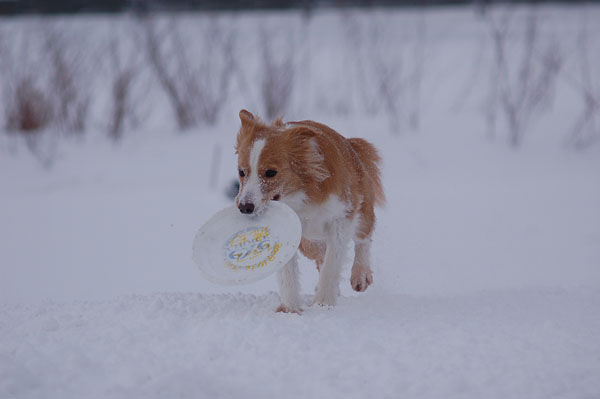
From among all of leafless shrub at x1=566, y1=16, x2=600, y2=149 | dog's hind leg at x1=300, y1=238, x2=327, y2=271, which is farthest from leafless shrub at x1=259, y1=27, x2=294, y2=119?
dog's hind leg at x1=300, y1=238, x2=327, y2=271

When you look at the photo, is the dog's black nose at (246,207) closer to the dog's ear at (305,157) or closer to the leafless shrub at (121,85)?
the dog's ear at (305,157)

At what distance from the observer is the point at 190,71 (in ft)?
38.3

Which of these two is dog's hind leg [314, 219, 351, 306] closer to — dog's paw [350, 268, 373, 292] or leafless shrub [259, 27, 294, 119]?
dog's paw [350, 268, 373, 292]

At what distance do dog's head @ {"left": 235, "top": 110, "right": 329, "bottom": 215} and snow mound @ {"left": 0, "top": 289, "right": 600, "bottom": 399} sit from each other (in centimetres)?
73

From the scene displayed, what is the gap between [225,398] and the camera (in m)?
2.65

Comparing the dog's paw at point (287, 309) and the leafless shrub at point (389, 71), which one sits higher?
the leafless shrub at point (389, 71)

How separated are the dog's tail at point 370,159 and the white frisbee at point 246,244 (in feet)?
4.02

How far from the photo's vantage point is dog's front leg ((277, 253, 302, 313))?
12.8 feet

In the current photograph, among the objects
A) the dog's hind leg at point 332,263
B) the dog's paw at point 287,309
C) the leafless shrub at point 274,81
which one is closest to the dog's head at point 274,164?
the dog's hind leg at point 332,263

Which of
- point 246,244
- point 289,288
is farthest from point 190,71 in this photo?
point 289,288

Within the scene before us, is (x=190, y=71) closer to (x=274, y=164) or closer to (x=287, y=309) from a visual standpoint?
(x=274, y=164)

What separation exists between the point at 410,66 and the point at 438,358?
32.3ft

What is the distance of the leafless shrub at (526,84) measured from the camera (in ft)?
34.1

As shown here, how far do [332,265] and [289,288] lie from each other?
35 centimetres
